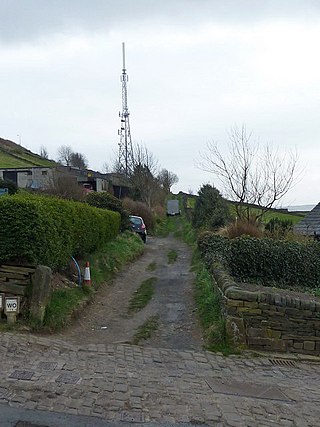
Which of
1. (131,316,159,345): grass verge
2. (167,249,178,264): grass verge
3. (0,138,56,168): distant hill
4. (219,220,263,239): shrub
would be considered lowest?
(131,316,159,345): grass verge

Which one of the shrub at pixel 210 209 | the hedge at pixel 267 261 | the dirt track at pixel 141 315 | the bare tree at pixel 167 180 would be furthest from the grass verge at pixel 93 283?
the bare tree at pixel 167 180

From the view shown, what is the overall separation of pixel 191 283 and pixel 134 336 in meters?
5.49

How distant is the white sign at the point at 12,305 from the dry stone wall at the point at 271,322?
11.9 ft

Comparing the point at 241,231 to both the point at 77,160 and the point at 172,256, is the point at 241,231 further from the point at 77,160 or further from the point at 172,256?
the point at 77,160

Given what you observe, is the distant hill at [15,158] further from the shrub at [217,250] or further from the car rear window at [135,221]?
the shrub at [217,250]

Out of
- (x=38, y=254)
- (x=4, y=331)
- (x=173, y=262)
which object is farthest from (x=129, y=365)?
(x=173, y=262)

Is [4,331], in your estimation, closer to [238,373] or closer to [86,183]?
[238,373]

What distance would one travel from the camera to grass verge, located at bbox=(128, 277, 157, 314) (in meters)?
10.7

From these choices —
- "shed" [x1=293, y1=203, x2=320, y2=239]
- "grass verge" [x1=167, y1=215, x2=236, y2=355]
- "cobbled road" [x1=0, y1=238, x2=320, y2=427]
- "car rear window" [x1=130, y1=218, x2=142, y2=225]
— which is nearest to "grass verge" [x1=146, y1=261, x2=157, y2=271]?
"grass verge" [x1=167, y1=215, x2=236, y2=355]

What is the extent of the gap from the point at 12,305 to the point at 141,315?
3120 mm

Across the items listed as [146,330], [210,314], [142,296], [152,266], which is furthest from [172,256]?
[146,330]

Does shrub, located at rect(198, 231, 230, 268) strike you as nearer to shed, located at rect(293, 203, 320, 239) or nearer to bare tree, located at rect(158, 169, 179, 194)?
shed, located at rect(293, 203, 320, 239)

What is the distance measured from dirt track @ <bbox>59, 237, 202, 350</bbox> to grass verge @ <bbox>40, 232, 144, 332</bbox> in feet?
0.67

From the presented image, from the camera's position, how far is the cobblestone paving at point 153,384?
4.90 m
